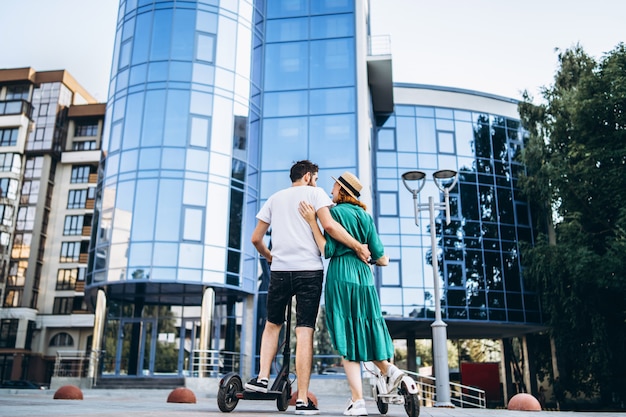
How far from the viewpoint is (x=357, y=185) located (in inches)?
193

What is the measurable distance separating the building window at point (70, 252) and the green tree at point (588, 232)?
38.8 m

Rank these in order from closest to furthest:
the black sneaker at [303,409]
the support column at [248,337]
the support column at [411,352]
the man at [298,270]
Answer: the black sneaker at [303,409] < the man at [298,270] < the support column at [248,337] < the support column at [411,352]

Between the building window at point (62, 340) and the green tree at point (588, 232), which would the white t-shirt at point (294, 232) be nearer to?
the green tree at point (588, 232)

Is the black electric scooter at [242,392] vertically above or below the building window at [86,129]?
below

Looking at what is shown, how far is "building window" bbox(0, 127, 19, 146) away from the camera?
50.3m

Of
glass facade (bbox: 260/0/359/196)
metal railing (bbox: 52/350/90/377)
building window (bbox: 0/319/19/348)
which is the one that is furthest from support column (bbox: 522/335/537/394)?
building window (bbox: 0/319/19/348)

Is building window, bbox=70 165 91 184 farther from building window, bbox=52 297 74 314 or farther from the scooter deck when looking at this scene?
the scooter deck

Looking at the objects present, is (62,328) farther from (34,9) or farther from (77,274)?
(34,9)

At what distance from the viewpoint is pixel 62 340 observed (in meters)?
46.7

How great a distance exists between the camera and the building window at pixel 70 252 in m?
49.5

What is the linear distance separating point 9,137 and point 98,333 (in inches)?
1459

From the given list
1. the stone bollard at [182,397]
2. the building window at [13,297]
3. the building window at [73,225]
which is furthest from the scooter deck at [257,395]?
the building window at [73,225]

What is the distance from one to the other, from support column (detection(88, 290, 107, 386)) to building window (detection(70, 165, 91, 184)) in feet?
109

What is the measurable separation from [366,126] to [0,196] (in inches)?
1527
